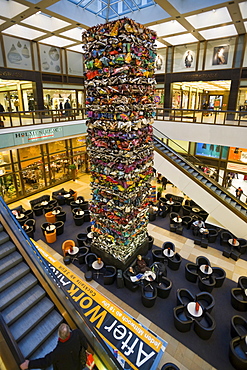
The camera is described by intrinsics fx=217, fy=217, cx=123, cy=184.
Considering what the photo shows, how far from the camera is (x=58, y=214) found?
1038 centimetres

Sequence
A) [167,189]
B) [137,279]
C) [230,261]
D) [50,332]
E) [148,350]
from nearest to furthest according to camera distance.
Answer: [50,332] < [148,350] < [137,279] < [230,261] < [167,189]

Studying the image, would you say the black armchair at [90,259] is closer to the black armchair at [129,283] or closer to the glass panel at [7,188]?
A: the black armchair at [129,283]

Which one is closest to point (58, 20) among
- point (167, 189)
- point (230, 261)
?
point (167, 189)

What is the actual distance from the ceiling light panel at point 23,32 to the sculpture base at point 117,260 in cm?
1250

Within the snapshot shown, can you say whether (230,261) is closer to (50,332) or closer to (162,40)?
(50,332)

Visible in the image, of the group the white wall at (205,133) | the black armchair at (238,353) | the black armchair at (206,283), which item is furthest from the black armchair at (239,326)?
the white wall at (205,133)

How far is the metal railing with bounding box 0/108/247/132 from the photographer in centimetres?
1009

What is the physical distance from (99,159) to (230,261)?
20.5 ft

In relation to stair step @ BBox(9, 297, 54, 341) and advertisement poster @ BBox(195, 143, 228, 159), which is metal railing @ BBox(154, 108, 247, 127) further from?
stair step @ BBox(9, 297, 54, 341)

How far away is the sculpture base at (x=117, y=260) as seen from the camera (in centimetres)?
729

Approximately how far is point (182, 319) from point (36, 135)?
398 inches

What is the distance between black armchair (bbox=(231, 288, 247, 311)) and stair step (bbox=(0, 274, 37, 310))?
17.6 ft

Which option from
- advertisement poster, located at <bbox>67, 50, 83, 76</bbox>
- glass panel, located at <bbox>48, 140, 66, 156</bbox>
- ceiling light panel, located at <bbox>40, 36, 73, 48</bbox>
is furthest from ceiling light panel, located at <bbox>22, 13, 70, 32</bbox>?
glass panel, located at <bbox>48, 140, 66, 156</bbox>

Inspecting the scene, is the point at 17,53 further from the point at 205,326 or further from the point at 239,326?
the point at 239,326
